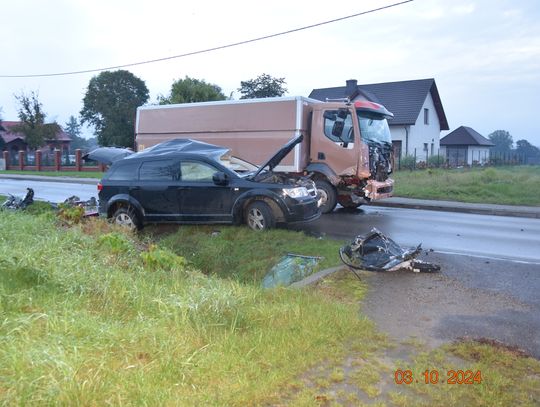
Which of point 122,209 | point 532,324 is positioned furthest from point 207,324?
point 122,209

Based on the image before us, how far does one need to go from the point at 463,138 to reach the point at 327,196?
44412 millimetres

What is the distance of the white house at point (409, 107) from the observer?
3881 cm

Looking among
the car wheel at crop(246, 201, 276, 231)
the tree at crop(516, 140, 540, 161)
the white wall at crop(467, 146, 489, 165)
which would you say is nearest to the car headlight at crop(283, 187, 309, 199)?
the car wheel at crop(246, 201, 276, 231)

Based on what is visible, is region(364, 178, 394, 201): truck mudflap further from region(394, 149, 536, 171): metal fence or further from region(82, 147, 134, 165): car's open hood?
region(394, 149, 536, 171): metal fence

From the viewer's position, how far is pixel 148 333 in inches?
155

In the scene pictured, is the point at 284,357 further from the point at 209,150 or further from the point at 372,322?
the point at 209,150

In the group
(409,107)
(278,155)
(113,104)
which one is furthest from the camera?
(113,104)

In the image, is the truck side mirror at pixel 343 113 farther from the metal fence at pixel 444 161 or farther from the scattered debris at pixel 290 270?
the metal fence at pixel 444 161

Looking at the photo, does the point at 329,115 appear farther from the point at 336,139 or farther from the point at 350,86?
the point at 350,86

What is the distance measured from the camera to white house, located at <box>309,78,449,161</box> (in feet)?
127

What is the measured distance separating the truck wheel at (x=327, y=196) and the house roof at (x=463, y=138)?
4309cm

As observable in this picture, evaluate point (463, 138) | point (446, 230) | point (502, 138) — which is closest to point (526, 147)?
point (502, 138)

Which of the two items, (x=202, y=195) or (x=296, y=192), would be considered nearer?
(x=296, y=192)

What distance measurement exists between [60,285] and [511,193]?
1620 centimetres
